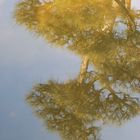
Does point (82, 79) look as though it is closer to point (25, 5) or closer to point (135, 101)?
point (135, 101)

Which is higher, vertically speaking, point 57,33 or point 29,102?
point 57,33

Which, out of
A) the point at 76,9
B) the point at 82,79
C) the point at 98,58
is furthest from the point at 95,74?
the point at 76,9

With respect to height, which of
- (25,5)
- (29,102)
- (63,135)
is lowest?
(63,135)

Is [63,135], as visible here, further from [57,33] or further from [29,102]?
[57,33]

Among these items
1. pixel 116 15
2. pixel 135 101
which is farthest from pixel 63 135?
pixel 116 15

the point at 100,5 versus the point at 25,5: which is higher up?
the point at 25,5

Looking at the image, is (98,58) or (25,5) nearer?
(98,58)
